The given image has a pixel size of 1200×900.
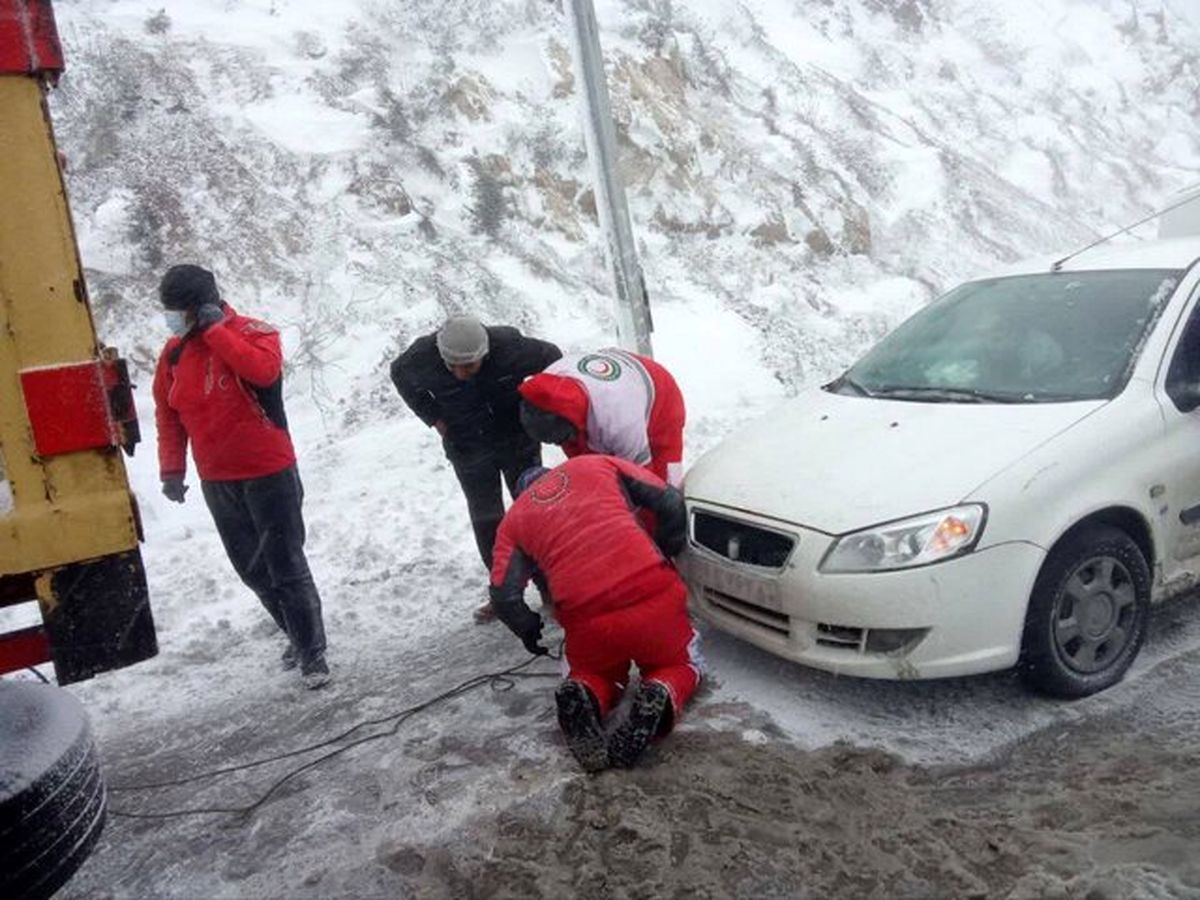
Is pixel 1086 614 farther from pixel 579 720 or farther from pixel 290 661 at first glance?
pixel 290 661

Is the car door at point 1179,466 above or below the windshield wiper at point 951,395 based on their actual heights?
below

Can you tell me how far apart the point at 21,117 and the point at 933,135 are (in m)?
14.7

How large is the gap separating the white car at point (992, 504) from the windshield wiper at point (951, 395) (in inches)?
0.5

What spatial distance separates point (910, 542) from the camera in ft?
10.8

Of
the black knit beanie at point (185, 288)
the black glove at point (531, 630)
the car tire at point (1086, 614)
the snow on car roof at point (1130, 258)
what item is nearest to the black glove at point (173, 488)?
the black knit beanie at point (185, 288)

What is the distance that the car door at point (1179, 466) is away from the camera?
365cm

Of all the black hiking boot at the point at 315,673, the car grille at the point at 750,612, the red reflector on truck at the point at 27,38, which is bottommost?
the black hiking boot at the point at 315,673

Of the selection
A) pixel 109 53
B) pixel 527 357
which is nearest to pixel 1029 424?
pixel 527 357

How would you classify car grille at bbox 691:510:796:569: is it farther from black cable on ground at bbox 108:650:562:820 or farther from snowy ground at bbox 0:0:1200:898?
black cable on ground at bbox 108:650:562:820

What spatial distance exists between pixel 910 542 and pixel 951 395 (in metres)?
1.01

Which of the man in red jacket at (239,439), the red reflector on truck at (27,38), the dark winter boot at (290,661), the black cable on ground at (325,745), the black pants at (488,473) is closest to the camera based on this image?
the red reflector on truck at (27,38)

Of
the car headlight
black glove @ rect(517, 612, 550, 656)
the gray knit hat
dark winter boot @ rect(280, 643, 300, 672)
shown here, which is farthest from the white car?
dark winter boot @ rect(280, 643, 300, 672)

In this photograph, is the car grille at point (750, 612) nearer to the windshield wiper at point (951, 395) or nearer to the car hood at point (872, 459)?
the car hood at point (872, 459)

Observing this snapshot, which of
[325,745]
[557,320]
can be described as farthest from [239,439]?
[557,320]
